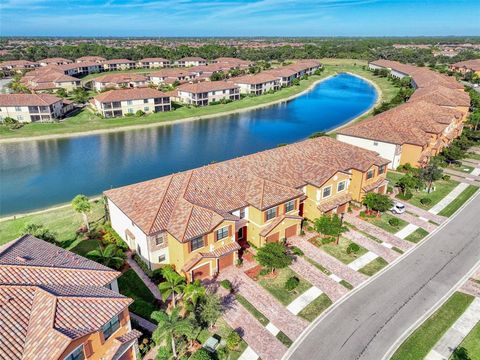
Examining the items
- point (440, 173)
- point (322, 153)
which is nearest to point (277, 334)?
point (322, 153)

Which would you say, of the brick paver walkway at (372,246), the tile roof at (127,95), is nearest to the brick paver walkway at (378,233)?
the brick paver walkway at (372,246)

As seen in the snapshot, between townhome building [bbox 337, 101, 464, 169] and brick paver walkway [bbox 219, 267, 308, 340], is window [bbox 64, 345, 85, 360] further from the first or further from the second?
townhome building [bbox 337, 101, 464, 169]

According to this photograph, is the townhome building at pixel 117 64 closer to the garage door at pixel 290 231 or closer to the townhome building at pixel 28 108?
the townhome building at pixel 28 108

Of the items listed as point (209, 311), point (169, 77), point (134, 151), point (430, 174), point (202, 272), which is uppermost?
point (169, 77)

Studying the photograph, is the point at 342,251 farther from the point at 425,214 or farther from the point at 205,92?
the point at 205,92

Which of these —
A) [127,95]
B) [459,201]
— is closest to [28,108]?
[127,95]

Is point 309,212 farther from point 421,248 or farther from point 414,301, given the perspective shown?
point 414,301
